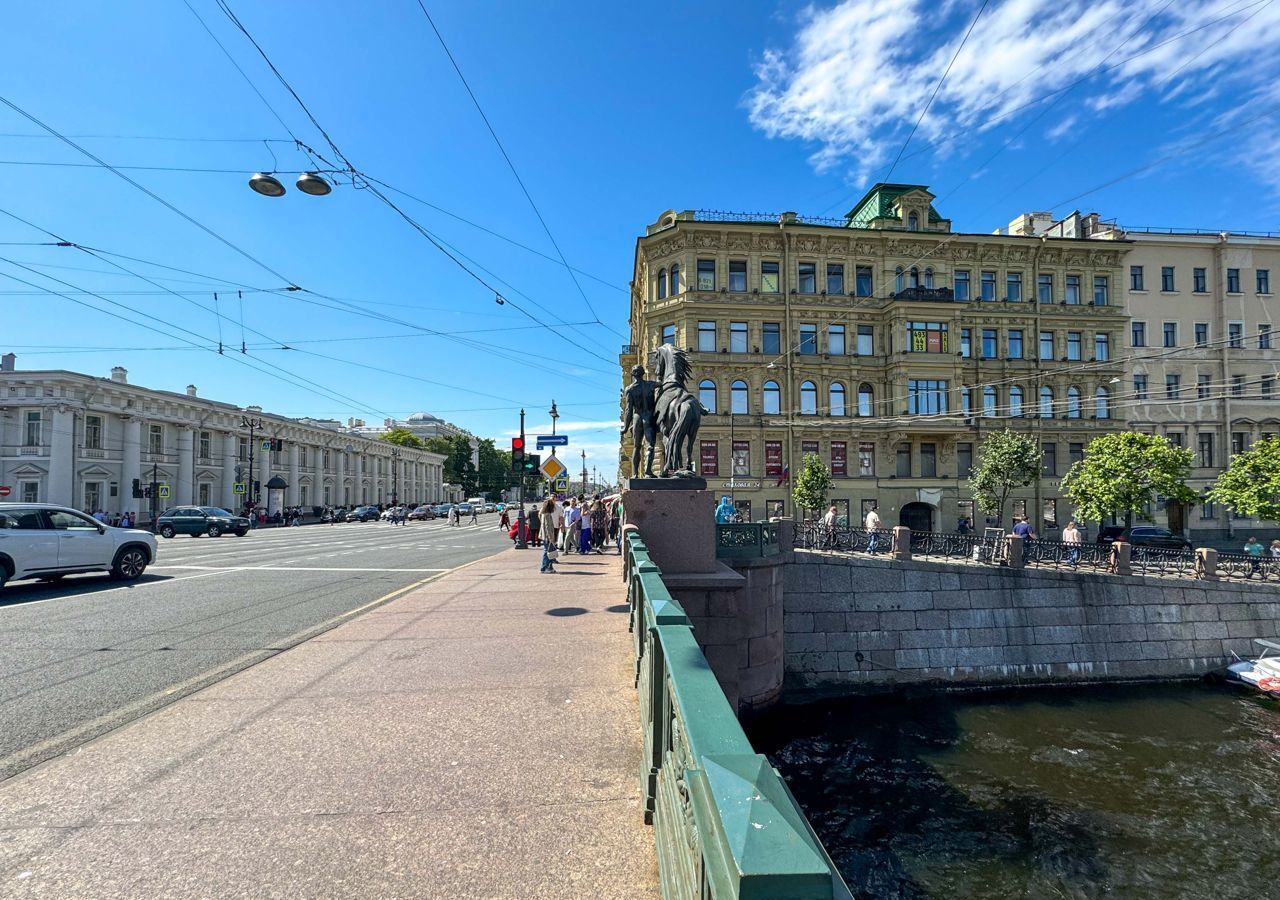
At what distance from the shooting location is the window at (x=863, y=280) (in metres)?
31.5

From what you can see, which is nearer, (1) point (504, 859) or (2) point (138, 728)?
(1) point (504, 859)

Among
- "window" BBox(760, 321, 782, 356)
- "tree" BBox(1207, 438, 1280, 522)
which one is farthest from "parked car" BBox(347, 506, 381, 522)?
"tree" BBox(1207, 438, 1280, 522)

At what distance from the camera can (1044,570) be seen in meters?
16.1

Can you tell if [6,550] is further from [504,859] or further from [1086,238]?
Result: [1086,238]

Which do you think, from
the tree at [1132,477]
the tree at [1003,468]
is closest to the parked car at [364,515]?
the tree at [1003,468]

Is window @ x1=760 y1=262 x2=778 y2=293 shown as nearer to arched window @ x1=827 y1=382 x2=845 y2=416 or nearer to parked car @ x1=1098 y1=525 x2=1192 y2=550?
arched window @ x1=827 y1=382 x2=845 y2=416

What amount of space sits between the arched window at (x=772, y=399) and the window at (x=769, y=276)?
16.7ft

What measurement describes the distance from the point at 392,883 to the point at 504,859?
1.53 ft

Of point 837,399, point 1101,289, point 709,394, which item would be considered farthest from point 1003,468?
point 1101,289

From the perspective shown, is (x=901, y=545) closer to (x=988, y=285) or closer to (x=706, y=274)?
(x=706, y=274)

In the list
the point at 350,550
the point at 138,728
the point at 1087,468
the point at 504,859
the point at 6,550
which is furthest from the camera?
the point at 1087,468

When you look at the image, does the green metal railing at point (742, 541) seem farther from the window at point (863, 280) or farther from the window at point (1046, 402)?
the window at point (1046, 402)

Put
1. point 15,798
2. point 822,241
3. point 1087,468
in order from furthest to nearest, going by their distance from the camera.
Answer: point 822,241 < point 1087,468 < point 15,798

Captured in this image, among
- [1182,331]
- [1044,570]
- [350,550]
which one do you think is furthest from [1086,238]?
[350,550]
